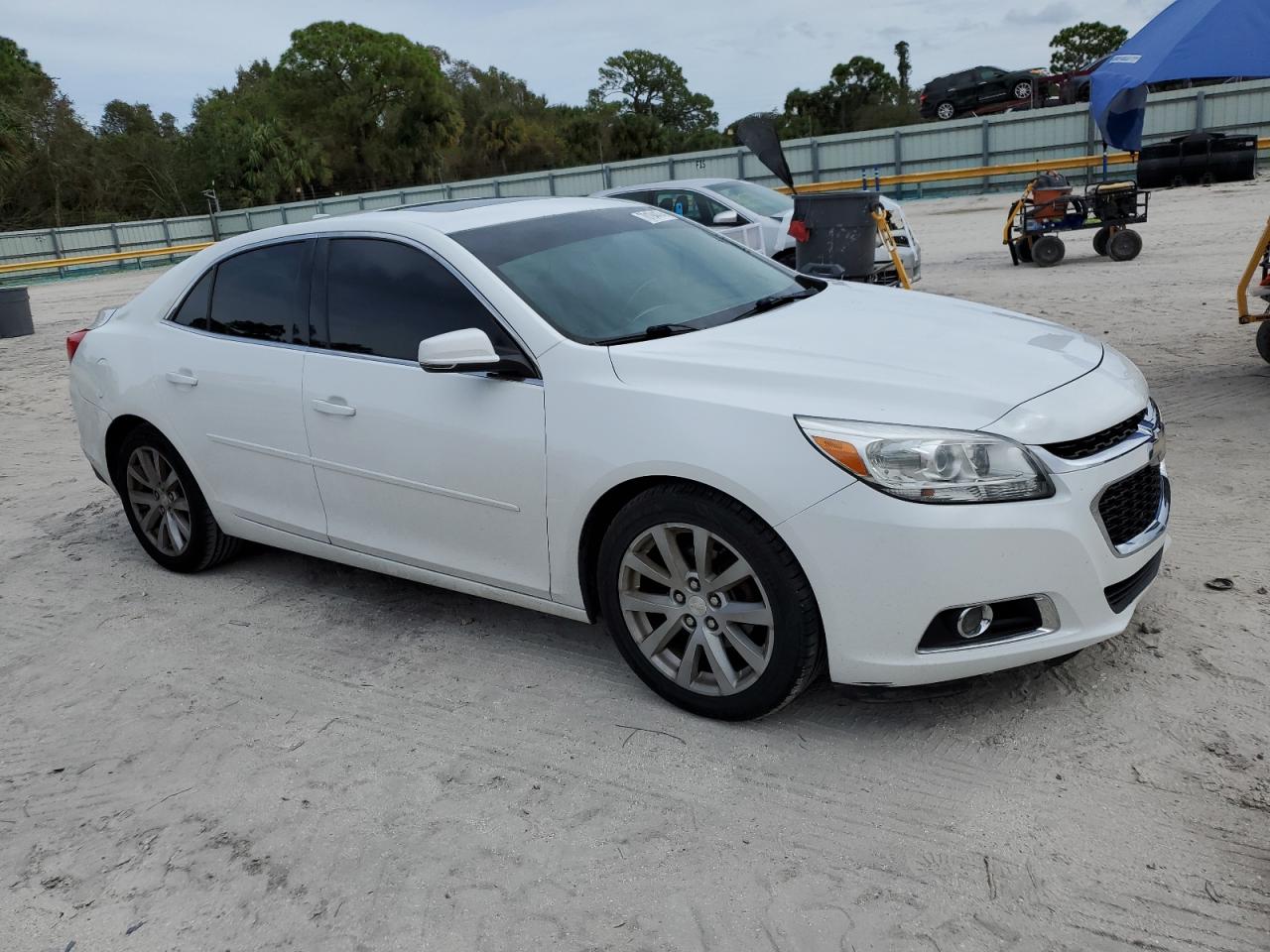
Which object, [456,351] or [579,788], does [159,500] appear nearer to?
[456,351]

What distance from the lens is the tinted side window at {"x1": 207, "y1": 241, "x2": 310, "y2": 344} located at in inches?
175

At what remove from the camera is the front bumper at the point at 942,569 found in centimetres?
296

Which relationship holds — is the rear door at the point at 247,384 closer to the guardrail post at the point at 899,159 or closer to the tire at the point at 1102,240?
the tire at the point at 1102,240

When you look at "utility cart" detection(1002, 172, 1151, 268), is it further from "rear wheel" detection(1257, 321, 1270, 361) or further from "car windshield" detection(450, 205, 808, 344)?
"car windshield" detection(450, 205, 808, 344)

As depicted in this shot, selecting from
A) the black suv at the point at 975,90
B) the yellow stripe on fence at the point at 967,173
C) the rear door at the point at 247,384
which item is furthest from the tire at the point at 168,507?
the black suv at the point at 975,90

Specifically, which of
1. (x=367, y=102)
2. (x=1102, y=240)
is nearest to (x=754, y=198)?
(x=1102, y=240)

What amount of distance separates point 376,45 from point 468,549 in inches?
2750

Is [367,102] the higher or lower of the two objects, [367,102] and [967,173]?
the higher

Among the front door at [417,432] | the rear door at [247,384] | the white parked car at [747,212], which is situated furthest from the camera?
Answer: the white parked car at [747,212]

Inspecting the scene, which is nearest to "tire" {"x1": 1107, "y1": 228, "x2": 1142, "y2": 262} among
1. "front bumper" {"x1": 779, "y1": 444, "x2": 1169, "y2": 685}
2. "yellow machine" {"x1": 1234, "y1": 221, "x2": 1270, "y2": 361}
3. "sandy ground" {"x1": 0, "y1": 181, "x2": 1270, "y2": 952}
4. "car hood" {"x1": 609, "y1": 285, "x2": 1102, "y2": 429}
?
"yellow machine" {"x1": 1234, "y1": 221, "x2": 1270, "y2": 361}

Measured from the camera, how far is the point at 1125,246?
13.8m

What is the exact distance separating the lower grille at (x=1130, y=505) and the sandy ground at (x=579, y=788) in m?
0.53

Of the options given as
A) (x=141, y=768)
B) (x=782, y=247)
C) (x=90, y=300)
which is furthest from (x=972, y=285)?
(x=90, y=300)

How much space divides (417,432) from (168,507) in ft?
6.33
